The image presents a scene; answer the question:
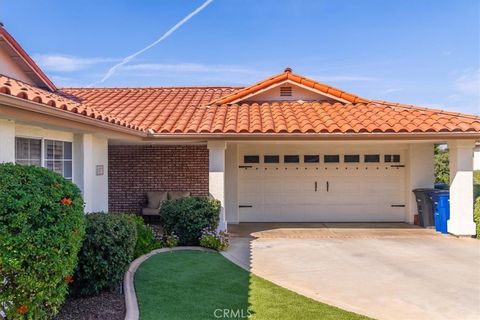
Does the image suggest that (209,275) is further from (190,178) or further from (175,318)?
(190,178)

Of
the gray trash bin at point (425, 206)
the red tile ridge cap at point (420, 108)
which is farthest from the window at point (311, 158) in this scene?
the gray trash bin at point (425, 206)

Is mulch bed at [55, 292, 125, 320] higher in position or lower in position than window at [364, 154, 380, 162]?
lower

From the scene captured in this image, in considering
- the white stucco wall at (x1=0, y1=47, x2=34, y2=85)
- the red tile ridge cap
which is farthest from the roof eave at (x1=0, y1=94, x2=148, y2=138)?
the red tile ridge cap

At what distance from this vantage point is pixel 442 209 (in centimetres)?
1183

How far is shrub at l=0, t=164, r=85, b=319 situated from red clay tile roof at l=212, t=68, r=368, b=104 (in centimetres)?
983

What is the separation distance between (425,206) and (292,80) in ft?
20.0

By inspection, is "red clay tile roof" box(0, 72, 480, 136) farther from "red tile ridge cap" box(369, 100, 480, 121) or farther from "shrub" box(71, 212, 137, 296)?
"shrub" box(71, 212, 137, 296)

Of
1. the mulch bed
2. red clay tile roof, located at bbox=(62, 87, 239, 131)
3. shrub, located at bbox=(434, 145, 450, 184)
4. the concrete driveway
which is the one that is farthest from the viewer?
shrub, located at bbox=(434, 145, 450, 184)

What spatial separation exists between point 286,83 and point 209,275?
8600 millimetres

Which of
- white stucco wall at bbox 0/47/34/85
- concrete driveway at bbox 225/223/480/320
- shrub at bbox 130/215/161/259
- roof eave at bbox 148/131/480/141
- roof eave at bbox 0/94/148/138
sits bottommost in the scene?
concrete driveway at bbox 225/223/480/320

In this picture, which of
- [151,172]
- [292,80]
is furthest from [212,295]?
[292,80]

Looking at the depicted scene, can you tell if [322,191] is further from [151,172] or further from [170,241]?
[170,241]

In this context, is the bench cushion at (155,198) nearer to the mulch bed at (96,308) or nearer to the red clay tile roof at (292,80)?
the red clay tile roof at (292,80)

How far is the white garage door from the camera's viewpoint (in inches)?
550
